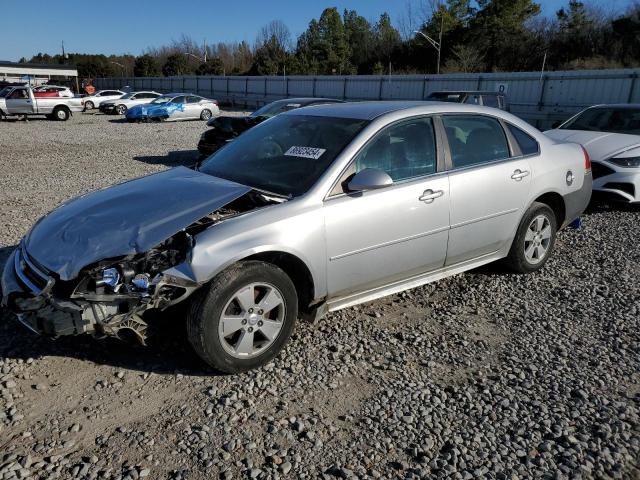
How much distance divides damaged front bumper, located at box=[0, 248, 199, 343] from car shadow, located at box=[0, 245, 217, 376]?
24 cm

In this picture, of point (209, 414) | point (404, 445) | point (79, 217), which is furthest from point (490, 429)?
point (79, 217)

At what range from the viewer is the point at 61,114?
25766 millimetres

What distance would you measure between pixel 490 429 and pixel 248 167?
8.23 feet

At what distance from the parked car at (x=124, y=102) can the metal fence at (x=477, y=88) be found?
1089cm

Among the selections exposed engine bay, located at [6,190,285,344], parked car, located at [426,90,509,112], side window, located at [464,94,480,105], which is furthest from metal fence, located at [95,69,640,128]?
exposed engine bay, located at [6,190,285,344]

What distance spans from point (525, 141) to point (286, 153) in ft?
7.56

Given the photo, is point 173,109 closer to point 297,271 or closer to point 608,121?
point 608,121

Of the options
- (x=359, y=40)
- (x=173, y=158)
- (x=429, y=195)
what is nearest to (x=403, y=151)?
(x=429, y=195)

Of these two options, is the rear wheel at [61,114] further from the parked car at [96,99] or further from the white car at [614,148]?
the white car at [614,148]

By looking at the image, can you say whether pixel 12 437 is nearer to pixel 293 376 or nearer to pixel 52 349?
pixel 52 349

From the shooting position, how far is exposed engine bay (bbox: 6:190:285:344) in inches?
115

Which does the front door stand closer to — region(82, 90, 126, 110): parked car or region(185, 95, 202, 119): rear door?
region(185, 95, 202, 119): rear door

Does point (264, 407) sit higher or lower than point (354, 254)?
lower

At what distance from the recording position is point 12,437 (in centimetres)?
277
